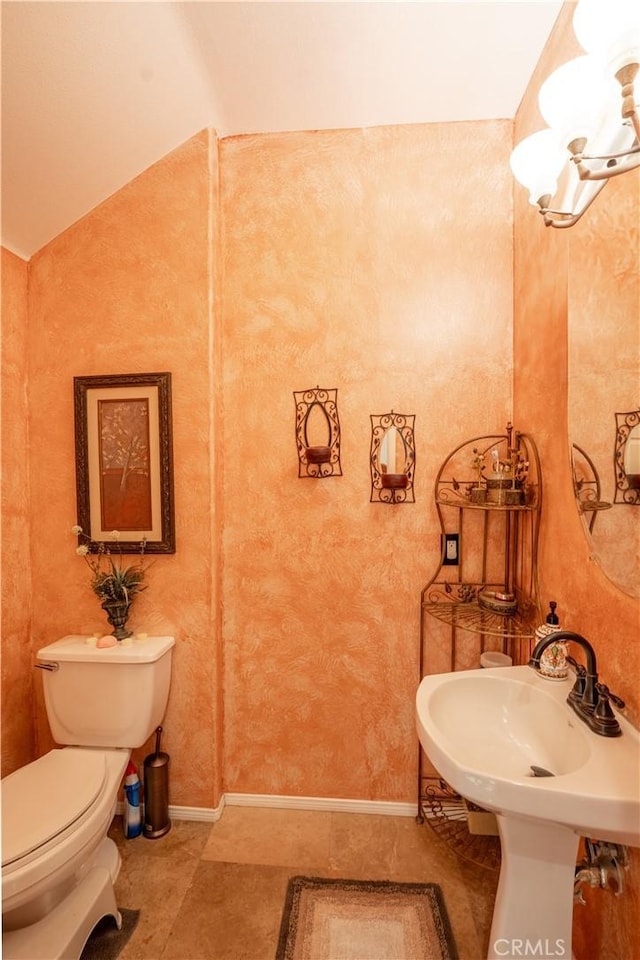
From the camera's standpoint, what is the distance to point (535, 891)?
94cm

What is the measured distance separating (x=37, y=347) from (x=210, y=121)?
1.11 meters

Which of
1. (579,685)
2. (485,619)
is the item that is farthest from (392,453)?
(579,685)

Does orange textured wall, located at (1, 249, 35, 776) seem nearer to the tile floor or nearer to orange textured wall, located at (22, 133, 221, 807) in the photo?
orange textured wall, located at (22, 133, 221, 807)

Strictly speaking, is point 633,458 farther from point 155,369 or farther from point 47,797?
point 47,797

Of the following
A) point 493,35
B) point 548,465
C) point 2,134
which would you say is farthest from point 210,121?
point 548,465

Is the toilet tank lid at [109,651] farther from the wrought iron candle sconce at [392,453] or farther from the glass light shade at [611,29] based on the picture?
the glass light shade at [611,29]

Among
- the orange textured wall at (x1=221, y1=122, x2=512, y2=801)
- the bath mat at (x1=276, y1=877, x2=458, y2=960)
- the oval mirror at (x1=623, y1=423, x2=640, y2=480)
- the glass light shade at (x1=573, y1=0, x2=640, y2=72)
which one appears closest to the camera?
the glass light shade at (x1=573, y1=0, x2=640, y2=72)

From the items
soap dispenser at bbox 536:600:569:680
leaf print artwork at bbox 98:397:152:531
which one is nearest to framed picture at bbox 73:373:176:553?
leaf print artwork at bbox 98:397:152:531

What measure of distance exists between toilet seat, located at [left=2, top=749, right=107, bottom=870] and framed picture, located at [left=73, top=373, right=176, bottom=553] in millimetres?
709

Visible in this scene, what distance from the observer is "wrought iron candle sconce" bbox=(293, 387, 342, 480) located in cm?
167

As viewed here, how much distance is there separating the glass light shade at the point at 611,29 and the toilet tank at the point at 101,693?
196 centimetres

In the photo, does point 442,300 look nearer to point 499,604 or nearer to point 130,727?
point 499,604

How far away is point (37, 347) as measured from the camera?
5.67 feet

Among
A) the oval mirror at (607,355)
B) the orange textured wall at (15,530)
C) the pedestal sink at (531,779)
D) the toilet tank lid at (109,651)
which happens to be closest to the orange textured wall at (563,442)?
the oval mirror at (607,355)
